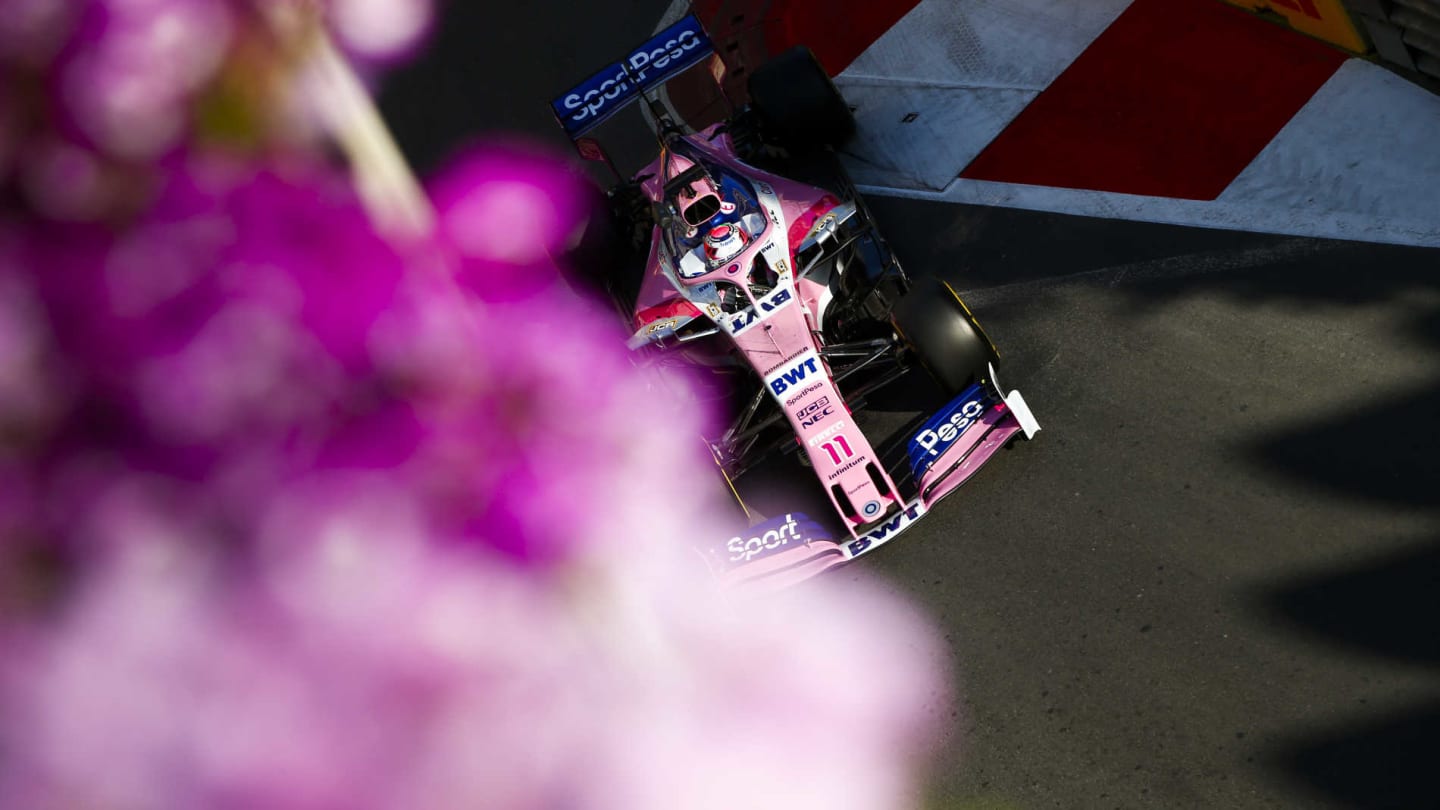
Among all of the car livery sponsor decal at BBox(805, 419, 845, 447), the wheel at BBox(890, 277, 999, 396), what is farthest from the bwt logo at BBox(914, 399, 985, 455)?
the car livery sponsor decal at BBox(805, 419, 845, 447)

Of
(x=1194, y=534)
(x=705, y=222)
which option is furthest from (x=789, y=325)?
(x=1194, y=534)

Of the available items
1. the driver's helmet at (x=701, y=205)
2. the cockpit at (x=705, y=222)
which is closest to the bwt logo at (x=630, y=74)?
the cockpit at (x=705, y=222)

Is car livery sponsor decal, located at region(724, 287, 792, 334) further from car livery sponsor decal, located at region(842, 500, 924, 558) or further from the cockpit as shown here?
car livery sponsor decal, located at region(842, 500, 924, 558)

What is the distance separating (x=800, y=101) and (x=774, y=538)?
286 centimetres

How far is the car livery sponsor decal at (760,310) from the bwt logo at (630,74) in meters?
1.67

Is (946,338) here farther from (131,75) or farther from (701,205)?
(131,75)

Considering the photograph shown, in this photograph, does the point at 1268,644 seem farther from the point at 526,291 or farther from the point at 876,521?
the point at 526,291

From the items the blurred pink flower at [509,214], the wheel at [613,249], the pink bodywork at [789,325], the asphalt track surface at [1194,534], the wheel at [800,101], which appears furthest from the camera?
the blurred pink flower at [509,214]

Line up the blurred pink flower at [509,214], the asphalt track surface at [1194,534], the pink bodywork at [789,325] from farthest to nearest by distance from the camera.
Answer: the blurred pink flower at [509,214], the pink bodywork at [789,325], the asphalt track surface at [1194,534]

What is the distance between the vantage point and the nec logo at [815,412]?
706 centimetres

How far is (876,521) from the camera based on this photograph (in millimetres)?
6879

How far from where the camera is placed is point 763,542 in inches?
269

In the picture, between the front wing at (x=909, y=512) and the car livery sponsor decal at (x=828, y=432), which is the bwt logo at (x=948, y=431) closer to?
the front wing at (x=909, y=512)

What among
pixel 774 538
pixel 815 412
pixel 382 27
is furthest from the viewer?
pixel 382 27
